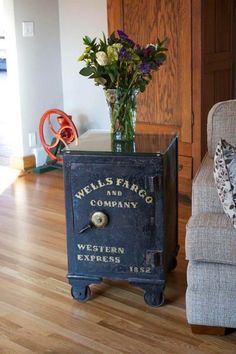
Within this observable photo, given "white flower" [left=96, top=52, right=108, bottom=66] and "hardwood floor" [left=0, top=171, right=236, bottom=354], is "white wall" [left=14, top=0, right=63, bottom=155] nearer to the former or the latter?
"hardwood floor" [left=0, top=171, right=236, bottom=354]

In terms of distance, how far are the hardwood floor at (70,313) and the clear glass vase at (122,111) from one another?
29.4 inches

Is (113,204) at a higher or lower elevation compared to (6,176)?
higher

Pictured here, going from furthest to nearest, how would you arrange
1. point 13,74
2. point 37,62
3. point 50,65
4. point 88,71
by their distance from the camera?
point 50,65, point 37,62, point 13,74, point 88,71

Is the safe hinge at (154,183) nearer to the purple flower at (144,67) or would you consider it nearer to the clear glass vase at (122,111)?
the clear glass vase at (122,111)

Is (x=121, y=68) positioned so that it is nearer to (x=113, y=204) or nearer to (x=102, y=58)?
(x=102, y=58)

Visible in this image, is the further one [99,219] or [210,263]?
[99,219]

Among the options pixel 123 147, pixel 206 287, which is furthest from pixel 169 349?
pixel 123 147

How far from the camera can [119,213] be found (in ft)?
8.57

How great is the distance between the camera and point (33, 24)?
4.95 m

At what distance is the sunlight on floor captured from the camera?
471 centimetres

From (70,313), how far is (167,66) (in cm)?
200

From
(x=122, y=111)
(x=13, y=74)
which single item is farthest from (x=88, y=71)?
(x=13, y=74)

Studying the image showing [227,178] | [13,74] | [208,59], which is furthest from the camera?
[13,74]

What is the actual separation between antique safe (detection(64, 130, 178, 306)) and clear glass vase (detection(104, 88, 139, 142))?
66mm
